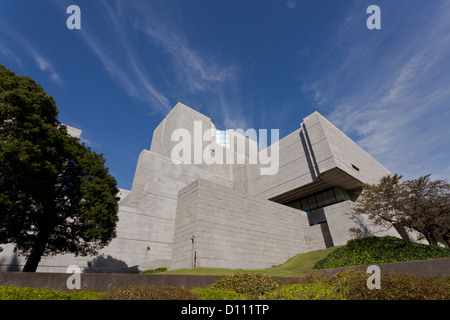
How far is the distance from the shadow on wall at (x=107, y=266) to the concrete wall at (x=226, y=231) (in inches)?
225

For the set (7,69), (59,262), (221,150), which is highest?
(221,150)

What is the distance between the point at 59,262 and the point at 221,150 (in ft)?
115

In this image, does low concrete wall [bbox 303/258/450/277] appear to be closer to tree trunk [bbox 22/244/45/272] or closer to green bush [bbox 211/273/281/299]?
green bush [bbox 211/273/281/299]

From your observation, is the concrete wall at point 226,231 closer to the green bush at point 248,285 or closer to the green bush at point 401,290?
the green bush at point 248,285

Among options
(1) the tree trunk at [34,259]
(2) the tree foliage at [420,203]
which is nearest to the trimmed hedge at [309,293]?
(1) the tree trunk at [34,259]

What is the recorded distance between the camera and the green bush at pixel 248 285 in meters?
7.91

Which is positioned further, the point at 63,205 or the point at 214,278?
the point at 63,205

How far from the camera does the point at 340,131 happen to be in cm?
3497

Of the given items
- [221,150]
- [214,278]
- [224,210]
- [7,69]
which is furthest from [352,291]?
[221,150]

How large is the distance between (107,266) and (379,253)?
25720 mm

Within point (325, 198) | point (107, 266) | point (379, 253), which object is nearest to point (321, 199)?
point (325, 198)

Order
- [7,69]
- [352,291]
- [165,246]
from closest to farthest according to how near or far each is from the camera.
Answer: [352,291], [7,69], [165,246]

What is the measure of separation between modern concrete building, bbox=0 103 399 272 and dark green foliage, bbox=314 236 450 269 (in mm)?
4812

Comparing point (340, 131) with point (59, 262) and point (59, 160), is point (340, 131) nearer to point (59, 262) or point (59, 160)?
point (59, 160)
